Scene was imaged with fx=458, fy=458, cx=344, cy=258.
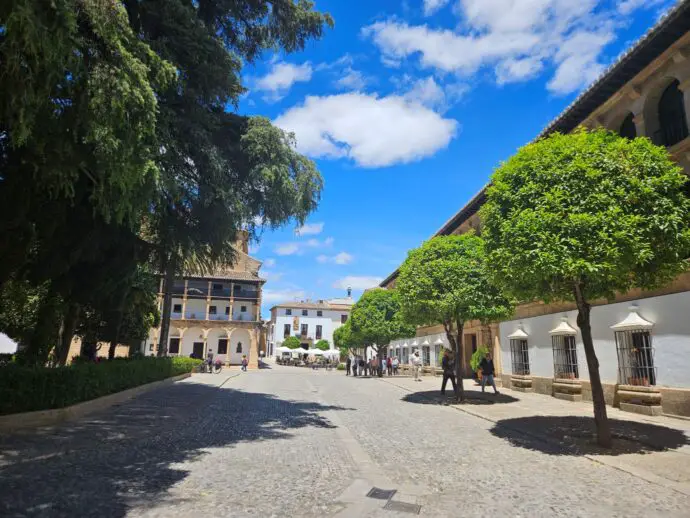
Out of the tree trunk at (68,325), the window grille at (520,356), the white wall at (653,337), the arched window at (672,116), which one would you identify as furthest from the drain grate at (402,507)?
the window grille at (520,356)

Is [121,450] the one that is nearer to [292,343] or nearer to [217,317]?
[217,317]

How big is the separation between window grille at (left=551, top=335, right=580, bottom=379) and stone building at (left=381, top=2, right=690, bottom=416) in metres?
0.03

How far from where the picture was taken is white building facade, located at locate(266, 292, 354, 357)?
78.8m

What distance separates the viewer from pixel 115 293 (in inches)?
493

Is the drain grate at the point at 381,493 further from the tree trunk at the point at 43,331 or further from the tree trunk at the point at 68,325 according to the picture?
the tree trunk at the point at 68,325

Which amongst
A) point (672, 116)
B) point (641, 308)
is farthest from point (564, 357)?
point (672, 116)

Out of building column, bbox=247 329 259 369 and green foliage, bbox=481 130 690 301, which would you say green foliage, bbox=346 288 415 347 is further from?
green foliage, bbox=481 130 690 301

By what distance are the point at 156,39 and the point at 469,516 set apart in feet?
30.4

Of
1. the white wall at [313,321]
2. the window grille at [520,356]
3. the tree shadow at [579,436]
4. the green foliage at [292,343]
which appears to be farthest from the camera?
the white wall at [313,321]

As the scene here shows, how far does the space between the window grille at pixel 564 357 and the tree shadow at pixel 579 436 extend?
4.71 metres

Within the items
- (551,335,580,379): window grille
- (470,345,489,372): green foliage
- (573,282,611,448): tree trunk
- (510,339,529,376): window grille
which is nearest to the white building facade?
(470,345,489,372): green foliage

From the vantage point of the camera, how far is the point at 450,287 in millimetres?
14031

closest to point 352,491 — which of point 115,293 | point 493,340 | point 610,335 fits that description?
point 115,293

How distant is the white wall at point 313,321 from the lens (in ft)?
260
